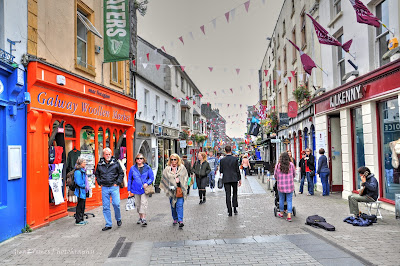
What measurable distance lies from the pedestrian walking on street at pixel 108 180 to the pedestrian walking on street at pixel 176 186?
3.61 feet

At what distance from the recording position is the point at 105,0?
11.9 meters

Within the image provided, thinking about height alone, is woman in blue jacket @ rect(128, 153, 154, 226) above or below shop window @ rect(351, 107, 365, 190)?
below

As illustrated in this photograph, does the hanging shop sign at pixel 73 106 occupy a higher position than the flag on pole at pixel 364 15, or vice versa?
the flag on pole at pixel 364 15

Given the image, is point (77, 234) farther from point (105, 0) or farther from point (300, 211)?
point (105, 0)

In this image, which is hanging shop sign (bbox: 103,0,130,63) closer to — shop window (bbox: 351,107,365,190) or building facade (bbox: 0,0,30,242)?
building facade (bbox: 0,0,30,242)

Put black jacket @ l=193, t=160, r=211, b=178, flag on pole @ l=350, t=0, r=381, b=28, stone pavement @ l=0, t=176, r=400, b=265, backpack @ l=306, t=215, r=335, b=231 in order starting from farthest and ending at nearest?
1. black jacket @ l=193, t=160, r=211, b=178
2. flag on pole @ l=350, t=0, r=381, b=28
3. backpack @ l=306, t=215, r=335, b=231
4. stone pavement @ l=0, t=176, r=400, b=265

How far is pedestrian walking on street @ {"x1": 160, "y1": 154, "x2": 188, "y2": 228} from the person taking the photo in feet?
25.6

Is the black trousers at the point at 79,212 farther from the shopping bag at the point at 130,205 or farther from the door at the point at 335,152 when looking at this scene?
the door at the point at 335,152

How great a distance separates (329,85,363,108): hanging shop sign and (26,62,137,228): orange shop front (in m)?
8.21

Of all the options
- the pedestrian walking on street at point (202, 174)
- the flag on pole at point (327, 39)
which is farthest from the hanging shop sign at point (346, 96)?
the pedestrian walking on street at point (202, 174)

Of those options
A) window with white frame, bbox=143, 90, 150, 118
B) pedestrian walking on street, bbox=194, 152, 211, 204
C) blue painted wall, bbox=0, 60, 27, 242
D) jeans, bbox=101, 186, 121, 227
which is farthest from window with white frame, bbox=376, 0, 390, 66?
window with white frame, bbox=143, 90, 150, 118

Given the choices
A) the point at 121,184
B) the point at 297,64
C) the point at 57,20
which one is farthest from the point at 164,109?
the point at 121,184

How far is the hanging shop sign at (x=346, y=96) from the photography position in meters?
10.9

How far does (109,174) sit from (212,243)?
2971 millimetres
